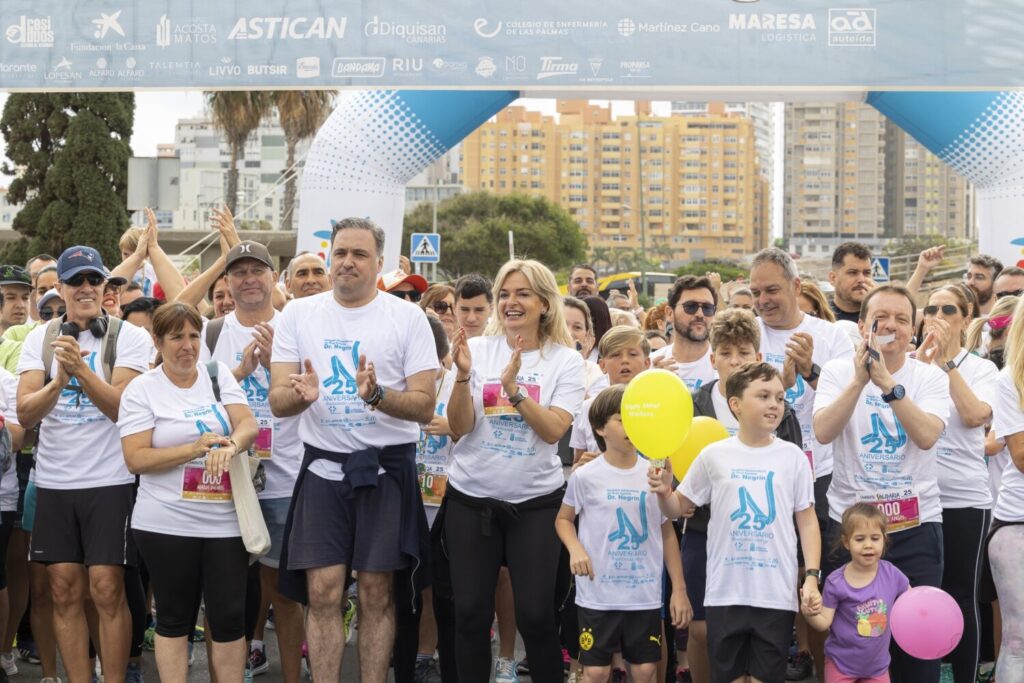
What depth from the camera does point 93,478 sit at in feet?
18.2

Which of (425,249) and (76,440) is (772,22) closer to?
(425,249)

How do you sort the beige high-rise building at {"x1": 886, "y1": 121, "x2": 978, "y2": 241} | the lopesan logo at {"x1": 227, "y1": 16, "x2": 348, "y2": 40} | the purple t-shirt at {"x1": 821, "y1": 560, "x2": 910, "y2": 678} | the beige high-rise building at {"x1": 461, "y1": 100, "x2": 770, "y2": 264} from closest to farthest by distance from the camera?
the purple t-shirt at {"x1": 821, "y1": 560, "x2": 910, "y2": 678}, the lopesan logo at {"x1": 227, "y1": 16, "x2": 348, "y2": 40}, the beige high-rise building at {"x1": 886, "y1": 121, "x2": 978, "y2": 241}, the beige high-rise building at {"x1": 461, "y1": 100, "x2": 770, "y2": 264}

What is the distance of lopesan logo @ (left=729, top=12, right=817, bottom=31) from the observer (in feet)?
38.0

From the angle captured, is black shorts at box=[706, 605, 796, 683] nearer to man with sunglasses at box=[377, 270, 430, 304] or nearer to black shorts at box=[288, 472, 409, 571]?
black shorts at box=[288, 472, 409, 571]

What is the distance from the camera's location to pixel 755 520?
195 inches

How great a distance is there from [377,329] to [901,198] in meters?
151

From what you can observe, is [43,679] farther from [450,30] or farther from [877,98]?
[877,98]

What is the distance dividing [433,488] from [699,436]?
154 centimetres

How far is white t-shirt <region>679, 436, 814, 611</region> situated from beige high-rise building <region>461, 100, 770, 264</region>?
148946mm

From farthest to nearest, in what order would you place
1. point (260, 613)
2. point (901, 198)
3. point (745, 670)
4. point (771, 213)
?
point (771, 213) < point (901, 198) < point (260, 613) < point (745, 670)

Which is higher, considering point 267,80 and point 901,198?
point 901,198

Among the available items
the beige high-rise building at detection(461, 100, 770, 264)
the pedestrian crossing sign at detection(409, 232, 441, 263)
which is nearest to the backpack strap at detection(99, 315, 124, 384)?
the pedestrian crossing sign at detection(409, 232, 441, 263)

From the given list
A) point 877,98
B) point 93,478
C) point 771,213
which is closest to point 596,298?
point 93,478

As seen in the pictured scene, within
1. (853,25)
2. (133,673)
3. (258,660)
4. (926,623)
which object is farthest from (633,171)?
(926,623)
